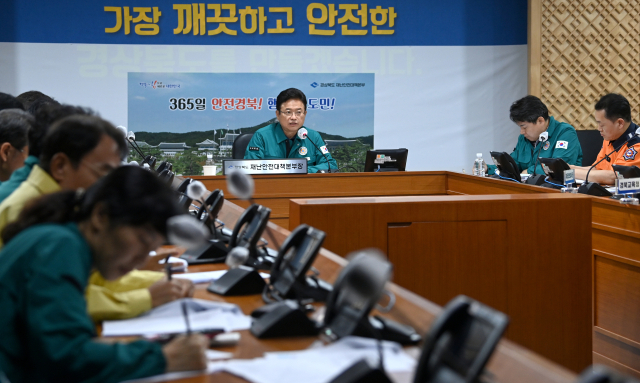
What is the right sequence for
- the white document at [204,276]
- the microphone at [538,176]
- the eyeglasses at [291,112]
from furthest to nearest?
1. the eyeglasses at [291,112]
2. the microphone at [538,176]
3. the white document at [204,276]

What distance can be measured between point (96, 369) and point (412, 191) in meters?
3.68

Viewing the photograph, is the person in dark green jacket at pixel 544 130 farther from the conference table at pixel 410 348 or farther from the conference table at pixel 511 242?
the conference table at pixel 410 348

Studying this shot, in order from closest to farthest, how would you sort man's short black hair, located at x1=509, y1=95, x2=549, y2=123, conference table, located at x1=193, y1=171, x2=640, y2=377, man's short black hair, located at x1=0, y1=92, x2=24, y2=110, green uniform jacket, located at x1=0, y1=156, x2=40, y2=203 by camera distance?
green uniform jacket, located at x1=0, y1=156, x2=40, y2=203 → conference table, located at x1=193, y1=171, x2=640, y2=377 → man's short black hair, located at x1=0, y1=92, x2=24, y2=110 → man's short black hair, located at x1=509, y1=95, x2=549, y2=123

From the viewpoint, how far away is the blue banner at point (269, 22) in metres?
6.26

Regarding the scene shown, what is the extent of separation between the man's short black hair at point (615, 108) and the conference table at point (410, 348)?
3.28 metres

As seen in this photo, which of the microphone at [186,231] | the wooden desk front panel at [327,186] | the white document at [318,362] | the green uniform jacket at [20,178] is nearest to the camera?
the microphone at [186,231]

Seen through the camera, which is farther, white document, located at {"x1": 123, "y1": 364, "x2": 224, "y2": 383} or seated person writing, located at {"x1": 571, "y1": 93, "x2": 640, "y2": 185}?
seated person writing, located at {"x1": 571, "y1": 93, "x2": 640, "y2": 185}

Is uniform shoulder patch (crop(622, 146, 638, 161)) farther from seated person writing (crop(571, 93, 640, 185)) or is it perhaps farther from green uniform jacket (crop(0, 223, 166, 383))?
green uniform jacket (crop(0, 223, 166, 383))

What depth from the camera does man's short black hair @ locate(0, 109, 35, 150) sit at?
2238 mm

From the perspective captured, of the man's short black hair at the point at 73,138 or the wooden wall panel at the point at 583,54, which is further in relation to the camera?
the wooden wall panel at the point at 583,54

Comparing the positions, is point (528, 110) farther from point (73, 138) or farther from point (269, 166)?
point (73, 138)

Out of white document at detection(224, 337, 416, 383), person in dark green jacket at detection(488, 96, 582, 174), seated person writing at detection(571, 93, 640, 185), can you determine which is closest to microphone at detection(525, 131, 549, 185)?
person in dark green jacket at detection(488, 96, 582, 174)

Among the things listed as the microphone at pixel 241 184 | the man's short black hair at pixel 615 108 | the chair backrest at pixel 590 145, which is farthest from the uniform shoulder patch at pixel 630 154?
the microphone at pixel 241 184

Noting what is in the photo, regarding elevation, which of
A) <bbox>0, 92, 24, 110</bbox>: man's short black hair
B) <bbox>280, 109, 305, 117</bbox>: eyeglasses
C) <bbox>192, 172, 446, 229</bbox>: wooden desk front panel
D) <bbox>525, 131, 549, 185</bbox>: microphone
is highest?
<bbox>280, 109, 305, 117</bbox>: eyeglasses
